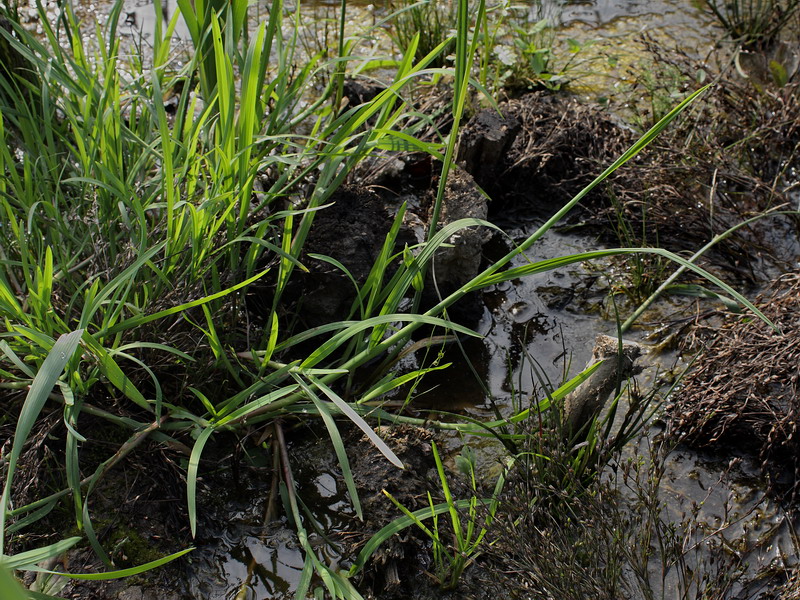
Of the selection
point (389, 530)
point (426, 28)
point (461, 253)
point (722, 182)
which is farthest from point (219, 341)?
point (426, 28)

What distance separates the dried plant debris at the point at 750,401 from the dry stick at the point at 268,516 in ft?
3.99

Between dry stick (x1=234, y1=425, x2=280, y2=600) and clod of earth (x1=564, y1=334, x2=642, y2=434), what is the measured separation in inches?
32.9

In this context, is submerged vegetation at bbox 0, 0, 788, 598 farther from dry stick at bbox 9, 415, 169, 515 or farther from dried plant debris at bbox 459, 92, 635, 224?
dried plant debris at bbox 459, 92, 635, 224

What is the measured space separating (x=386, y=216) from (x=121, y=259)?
92 centimetres

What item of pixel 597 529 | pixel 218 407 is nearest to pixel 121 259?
pixel 218 407

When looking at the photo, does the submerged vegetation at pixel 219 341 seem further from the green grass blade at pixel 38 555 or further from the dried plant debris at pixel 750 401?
the dried plant debris at pixel 750 401

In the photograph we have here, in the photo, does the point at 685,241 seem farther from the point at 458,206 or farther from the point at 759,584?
the point at 759,584

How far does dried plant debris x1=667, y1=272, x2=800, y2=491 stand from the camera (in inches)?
89.3

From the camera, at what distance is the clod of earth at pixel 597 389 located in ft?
6.76

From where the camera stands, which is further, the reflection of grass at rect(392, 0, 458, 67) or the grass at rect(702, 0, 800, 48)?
the grass at rect(702, 0, 800, 48)

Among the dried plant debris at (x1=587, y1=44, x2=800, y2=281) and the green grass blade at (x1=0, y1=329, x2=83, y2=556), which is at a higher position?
the green grass blade at (x1=0, y1=329, x2=83, y2=556)

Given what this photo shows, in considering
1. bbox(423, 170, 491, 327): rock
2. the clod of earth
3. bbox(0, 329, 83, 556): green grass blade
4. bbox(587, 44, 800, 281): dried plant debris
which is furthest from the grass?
bbox(0, 329, 83, 556): green grass blade

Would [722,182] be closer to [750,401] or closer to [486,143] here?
[486,143]

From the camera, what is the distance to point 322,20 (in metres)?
4.52
